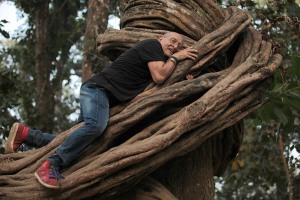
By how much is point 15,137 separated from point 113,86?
0.84 meters

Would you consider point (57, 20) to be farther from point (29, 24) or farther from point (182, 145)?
point (182, 145)

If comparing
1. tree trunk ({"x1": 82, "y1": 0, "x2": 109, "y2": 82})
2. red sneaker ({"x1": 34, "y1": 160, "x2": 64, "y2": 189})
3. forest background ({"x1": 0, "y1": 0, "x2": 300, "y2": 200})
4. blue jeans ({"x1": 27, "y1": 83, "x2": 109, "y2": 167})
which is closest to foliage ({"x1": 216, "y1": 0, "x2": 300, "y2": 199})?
forest background ({"x1": 0, "y1": 0, "x2": 300, "y2": 200})

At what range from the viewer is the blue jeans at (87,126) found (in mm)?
3740

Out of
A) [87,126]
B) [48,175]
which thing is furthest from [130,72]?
[48,175]

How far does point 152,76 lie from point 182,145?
0.53 m

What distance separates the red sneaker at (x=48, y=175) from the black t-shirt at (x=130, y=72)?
2.11 feet

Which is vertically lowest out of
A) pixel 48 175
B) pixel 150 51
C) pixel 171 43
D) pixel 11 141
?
pixel 48 175

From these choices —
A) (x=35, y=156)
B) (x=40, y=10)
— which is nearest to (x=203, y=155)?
(x=35, y=156)

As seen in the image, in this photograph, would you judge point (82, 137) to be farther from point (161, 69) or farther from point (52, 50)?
point (52, 50)

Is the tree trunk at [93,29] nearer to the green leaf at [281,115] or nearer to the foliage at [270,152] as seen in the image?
the foliage at [270,152]

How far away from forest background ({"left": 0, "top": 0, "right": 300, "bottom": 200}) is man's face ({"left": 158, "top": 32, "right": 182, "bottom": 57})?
89 cm

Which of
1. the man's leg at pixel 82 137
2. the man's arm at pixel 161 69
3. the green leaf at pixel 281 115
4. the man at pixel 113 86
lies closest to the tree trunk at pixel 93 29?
the green leaf at pixel 281 115

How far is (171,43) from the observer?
407 cm

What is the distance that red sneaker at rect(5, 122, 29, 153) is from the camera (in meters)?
4.17
